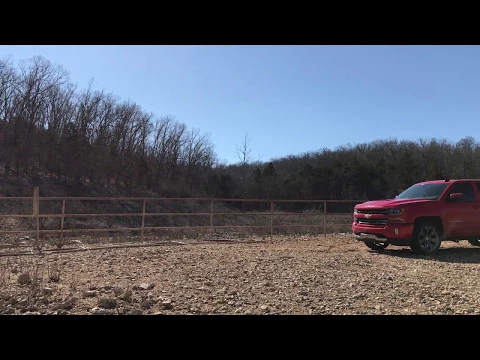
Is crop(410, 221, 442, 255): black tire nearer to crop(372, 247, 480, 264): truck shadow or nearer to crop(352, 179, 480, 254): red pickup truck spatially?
crop(352, 179, 480, 254): red pickup truck

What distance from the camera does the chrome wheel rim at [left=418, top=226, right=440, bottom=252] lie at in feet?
31.0

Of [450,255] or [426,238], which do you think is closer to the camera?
[426,238]

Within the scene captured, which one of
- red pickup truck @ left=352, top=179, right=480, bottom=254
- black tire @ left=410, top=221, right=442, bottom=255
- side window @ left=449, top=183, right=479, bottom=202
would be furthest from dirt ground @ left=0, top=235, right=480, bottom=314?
side window @ left=449, top=183, right=479, bottom=202

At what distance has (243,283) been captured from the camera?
6.46 meters

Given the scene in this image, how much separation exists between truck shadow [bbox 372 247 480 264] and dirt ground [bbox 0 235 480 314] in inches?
1.6

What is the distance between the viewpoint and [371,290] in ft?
19.8

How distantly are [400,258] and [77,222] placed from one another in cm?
1980

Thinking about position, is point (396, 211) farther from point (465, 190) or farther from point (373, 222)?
point (465, 190)

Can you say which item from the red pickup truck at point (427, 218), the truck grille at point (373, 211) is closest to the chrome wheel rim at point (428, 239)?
the red pickup truck at point (427, 218)

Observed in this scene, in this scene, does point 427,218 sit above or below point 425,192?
below

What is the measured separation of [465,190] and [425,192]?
3.22ft

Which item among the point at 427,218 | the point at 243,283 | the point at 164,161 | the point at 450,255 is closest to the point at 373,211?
the point at 427,218
